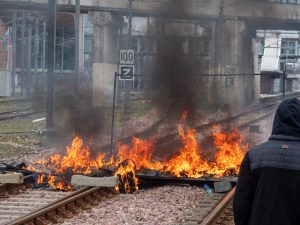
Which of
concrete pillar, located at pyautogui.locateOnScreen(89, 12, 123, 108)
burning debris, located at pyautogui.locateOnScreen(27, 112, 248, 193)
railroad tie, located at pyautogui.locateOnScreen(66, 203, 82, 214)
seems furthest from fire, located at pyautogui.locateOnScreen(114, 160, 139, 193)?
concrete pillar, located at pyautogui.locateOnScreen(89, 12, 123, 108)

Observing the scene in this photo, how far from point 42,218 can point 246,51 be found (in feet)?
65.2

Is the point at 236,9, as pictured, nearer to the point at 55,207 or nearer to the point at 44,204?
the point at 44,204

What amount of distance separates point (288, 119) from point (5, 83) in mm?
42604

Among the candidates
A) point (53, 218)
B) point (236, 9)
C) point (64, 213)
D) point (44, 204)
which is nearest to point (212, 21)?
point (236, 9)

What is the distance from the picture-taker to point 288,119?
12.0ft

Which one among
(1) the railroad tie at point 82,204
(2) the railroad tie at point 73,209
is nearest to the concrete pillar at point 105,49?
(1) the railroad tie at point 82,204

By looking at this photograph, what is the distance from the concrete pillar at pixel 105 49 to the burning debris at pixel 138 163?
1415 centimetres

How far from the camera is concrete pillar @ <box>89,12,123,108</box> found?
28409mm

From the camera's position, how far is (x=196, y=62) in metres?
16.1

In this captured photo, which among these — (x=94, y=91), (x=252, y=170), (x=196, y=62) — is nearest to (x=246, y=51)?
(x=94, y=91)

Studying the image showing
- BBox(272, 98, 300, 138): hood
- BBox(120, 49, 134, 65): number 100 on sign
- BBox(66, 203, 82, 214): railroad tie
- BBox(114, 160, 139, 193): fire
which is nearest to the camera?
BBox(272, 98, 300, 138): hood

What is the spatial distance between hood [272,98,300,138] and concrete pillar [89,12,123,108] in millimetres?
23069

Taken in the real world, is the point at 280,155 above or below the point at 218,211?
above

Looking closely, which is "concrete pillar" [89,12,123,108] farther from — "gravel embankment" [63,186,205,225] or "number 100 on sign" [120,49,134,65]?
"gravel embankment" [63,186,205,225]
